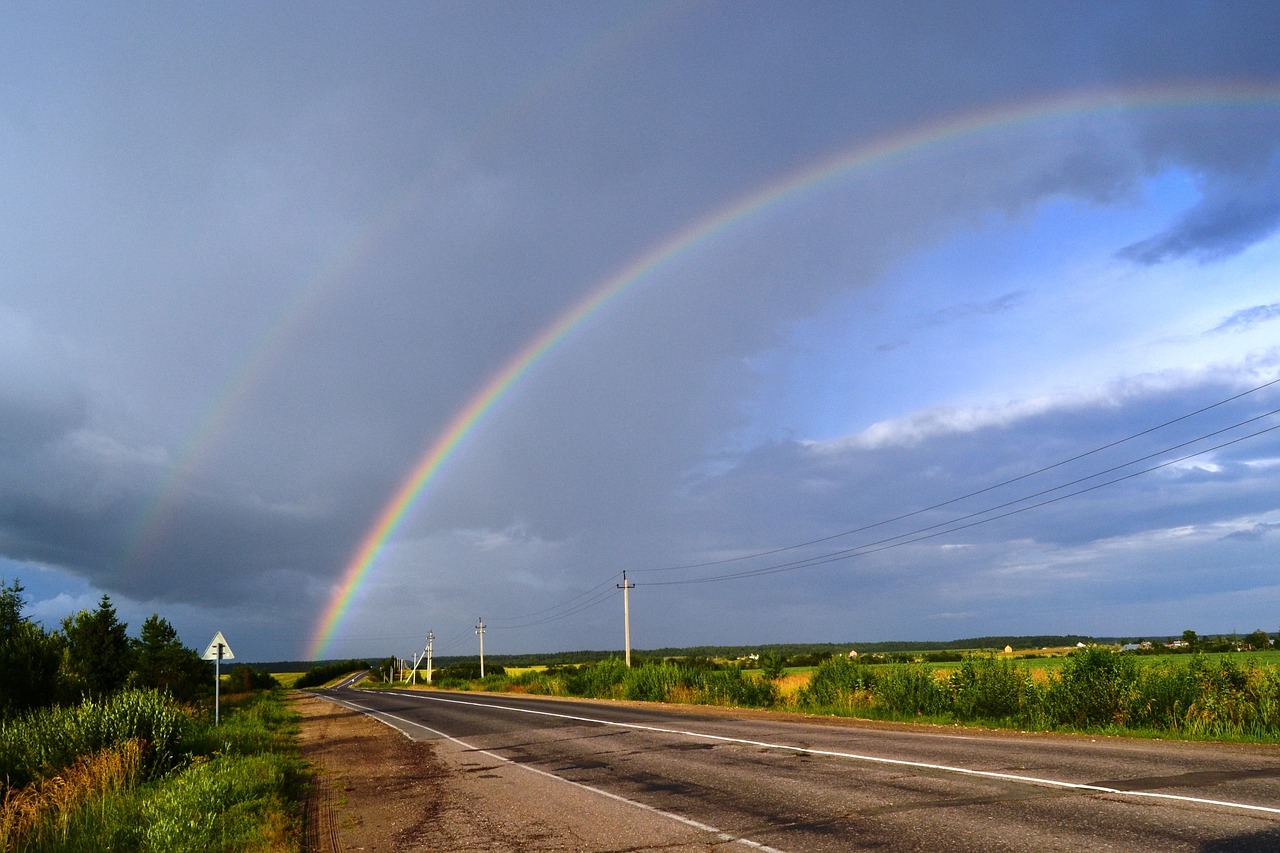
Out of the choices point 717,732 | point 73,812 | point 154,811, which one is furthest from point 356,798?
point 717,732

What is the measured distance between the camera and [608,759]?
54.4 ft

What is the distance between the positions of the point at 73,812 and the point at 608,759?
9355 millimetres

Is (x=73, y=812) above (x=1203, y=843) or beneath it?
beneath

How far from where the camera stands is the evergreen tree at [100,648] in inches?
1650

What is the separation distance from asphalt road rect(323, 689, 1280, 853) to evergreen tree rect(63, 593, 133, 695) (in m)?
33.1

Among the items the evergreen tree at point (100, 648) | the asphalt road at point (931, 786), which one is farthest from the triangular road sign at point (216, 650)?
the evergreen tree at point (100, 648)

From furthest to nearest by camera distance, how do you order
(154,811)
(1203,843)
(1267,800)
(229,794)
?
(229,794) → (154,811) → (1267,800) → (1203,843)

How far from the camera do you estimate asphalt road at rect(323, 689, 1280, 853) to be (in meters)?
8.18

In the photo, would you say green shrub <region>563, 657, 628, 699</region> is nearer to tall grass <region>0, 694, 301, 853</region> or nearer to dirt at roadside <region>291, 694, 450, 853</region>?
dirt at roadside <region>291, 694, 450, 853</region>

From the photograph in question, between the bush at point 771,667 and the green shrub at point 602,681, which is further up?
the bush at point 771,667

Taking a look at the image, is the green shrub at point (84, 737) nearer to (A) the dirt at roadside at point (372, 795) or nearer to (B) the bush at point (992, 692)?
(A) the dirt at roadside at point (372, 795)

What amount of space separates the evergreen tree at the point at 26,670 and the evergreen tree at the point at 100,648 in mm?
10471

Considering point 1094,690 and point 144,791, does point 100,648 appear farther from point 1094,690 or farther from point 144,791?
point 1094,690

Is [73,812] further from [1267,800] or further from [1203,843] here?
[1267,800]
